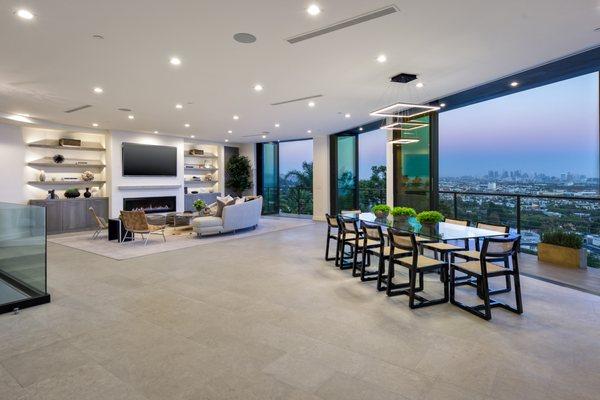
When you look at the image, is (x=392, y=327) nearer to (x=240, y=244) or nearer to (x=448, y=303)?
(x=448, y=303)

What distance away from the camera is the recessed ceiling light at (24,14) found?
3.12 metres

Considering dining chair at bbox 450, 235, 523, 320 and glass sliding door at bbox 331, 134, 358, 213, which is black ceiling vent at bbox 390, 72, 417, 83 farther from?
glass sliding door at bbox 331, 134, 358, 213

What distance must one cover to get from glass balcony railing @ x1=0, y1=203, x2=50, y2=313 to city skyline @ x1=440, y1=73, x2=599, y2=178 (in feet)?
22.9

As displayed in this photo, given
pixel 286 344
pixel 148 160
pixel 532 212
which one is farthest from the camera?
pixel 148 160

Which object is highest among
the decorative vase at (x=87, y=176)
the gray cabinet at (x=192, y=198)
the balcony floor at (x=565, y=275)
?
the decorative vase at (x=87, y=176)

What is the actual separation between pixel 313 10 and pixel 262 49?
1.14 m

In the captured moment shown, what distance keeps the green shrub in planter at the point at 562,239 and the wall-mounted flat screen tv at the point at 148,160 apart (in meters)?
10.3

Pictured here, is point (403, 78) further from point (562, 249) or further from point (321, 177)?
point (321, 177)

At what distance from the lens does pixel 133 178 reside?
10.4 metres

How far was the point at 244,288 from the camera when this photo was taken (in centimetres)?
430

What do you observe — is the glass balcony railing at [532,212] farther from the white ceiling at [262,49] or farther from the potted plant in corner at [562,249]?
the white ceiling at [262,49]

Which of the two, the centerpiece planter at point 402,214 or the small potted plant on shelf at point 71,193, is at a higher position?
the small potted plant on shelf at point 71,193

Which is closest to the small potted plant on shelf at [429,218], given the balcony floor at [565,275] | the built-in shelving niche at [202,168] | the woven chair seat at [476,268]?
the woven chair seat at [476,268]

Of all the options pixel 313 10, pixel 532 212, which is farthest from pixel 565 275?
pixel 313 10
